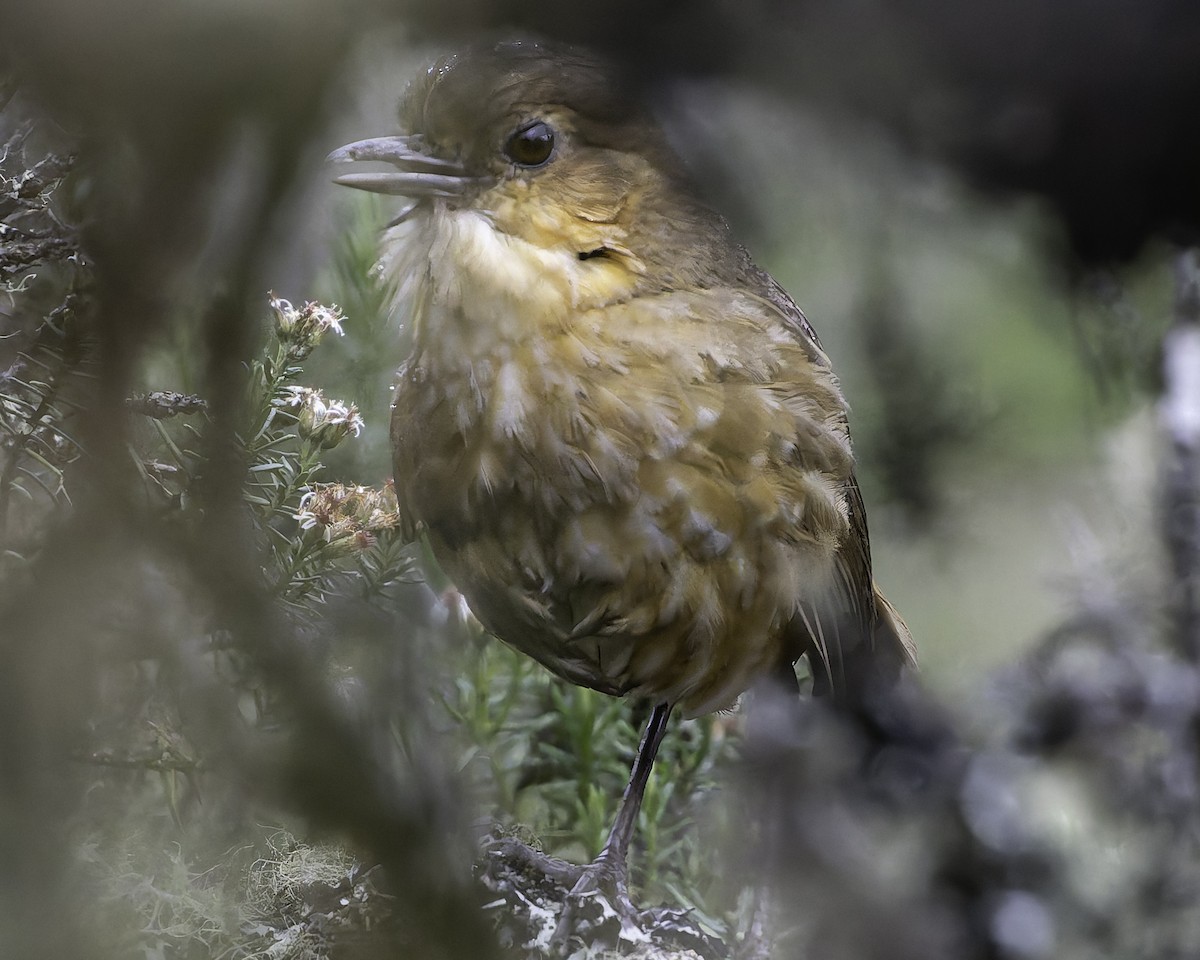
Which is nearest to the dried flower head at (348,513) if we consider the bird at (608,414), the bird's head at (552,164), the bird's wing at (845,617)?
the bird at (608,414)

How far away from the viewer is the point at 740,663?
723 millimetres

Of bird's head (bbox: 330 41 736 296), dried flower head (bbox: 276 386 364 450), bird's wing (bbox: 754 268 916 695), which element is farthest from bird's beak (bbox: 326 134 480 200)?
bird's wing (bbox: 754 268 916 695)

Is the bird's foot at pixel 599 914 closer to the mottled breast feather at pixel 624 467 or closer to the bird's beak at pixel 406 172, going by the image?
the mottled breast feather at pixel 624 467

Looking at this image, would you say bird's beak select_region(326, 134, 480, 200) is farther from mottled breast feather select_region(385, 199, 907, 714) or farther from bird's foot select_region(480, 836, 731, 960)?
bird's foot select_region(480, 836, 731, 960)

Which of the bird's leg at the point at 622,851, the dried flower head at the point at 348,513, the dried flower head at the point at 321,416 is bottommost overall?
the bird's leg at the point at 622,851

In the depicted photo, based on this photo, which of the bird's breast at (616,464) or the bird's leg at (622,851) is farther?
the bird's leg at (622,851)

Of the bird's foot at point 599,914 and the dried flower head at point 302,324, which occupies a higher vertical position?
the dried flower head at point 302,324

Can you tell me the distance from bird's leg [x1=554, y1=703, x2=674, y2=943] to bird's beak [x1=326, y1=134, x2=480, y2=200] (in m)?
0.40

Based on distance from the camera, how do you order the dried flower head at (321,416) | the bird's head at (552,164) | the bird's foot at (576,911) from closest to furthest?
the bird's head at (552,164)
the dried flower head at (321,416)
the bird's foot at (576,911)

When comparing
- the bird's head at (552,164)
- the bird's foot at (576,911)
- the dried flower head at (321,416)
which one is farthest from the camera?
the bird's foot at (576,911)

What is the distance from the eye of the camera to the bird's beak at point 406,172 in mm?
532

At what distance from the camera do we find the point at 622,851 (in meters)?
0.81

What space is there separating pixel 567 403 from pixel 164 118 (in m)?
0.33

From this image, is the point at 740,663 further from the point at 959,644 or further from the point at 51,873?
the point at 51,873
